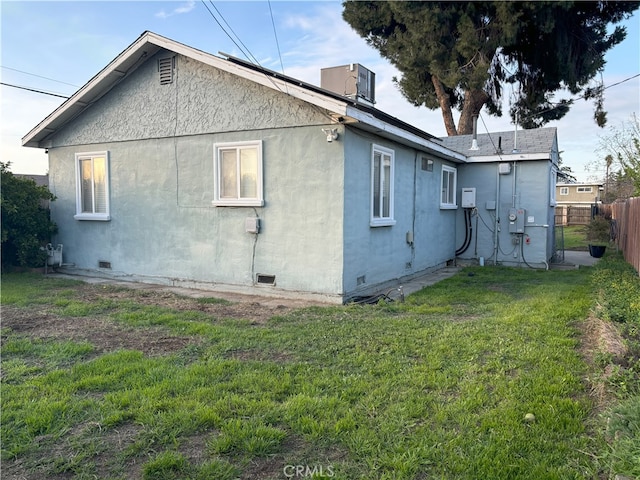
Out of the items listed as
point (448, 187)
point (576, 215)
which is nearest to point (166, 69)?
point (448, 187)

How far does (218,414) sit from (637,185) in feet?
31.6

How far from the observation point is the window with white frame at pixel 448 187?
11375 millimetres

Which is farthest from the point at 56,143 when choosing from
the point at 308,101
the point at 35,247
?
the point at 308,101

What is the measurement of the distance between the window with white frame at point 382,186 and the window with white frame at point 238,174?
1.98 meters

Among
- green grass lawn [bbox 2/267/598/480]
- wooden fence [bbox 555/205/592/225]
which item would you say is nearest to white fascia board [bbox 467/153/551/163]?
Result: green grass lawn [bbox 2/267/598/480]

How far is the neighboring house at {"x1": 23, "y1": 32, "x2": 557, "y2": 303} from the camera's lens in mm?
7027

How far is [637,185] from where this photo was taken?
8984 mm

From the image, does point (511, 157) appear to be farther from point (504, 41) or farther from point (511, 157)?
point (504, 41)

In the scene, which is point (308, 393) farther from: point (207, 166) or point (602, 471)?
point (207, 166)

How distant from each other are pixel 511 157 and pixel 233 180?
775cm

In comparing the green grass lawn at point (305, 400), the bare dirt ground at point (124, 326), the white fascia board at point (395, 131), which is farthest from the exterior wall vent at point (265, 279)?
the white fascia board at point (395, 131)

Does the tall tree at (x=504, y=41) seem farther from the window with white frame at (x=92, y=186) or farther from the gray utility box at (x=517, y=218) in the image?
the window with white frame at (x=92, y=186)

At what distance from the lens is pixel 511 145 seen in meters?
12.7

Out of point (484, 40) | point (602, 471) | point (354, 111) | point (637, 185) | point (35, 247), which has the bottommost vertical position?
point (602, 471)
